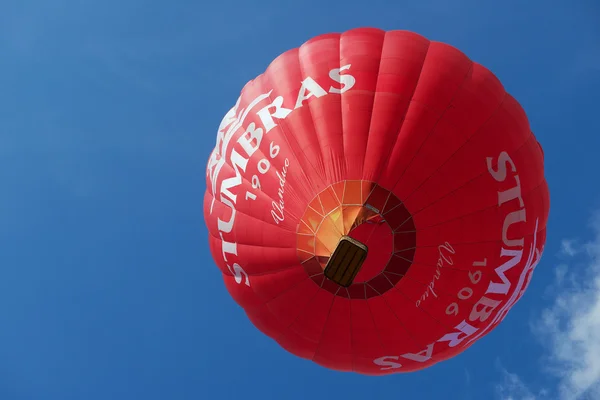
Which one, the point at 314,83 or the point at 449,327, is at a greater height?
the point at 314,83

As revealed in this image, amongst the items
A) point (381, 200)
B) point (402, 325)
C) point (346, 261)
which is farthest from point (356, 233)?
point (402, 325)

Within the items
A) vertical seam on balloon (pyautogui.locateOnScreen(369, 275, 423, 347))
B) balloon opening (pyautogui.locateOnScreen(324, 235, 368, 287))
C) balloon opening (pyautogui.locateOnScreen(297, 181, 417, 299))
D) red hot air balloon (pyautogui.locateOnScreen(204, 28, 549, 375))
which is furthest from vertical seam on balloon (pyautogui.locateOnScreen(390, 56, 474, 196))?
vertical seam on balloon (pyautogui.locateOnScreen(369, 275, 423, 347))

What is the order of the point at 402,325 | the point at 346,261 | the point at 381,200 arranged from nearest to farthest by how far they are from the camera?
1. the point at 346,261
2. the point at 381,200
3. the point at 402,325

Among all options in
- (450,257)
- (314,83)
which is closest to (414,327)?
(450,257)

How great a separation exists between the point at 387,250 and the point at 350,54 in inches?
147

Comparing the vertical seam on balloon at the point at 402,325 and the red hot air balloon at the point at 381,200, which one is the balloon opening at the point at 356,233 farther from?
the vertical seam on balloon at the point at 402,325

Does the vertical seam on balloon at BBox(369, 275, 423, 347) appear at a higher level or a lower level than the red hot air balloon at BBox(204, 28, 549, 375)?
lower

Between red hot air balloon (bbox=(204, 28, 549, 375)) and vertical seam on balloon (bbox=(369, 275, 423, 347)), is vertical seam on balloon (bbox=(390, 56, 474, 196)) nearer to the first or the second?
red hot air balloon (bbox=(204, 28, 549, 375))

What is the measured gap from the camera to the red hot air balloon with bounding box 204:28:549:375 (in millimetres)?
7824

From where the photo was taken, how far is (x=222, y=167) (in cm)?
1005

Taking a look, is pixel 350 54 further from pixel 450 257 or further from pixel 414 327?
pixel 414 327

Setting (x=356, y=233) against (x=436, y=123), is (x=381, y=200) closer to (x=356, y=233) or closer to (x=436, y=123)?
(x=356, y=233)

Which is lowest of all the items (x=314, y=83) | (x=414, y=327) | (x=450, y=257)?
(x=414, y=327)

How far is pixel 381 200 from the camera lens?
304 inches
